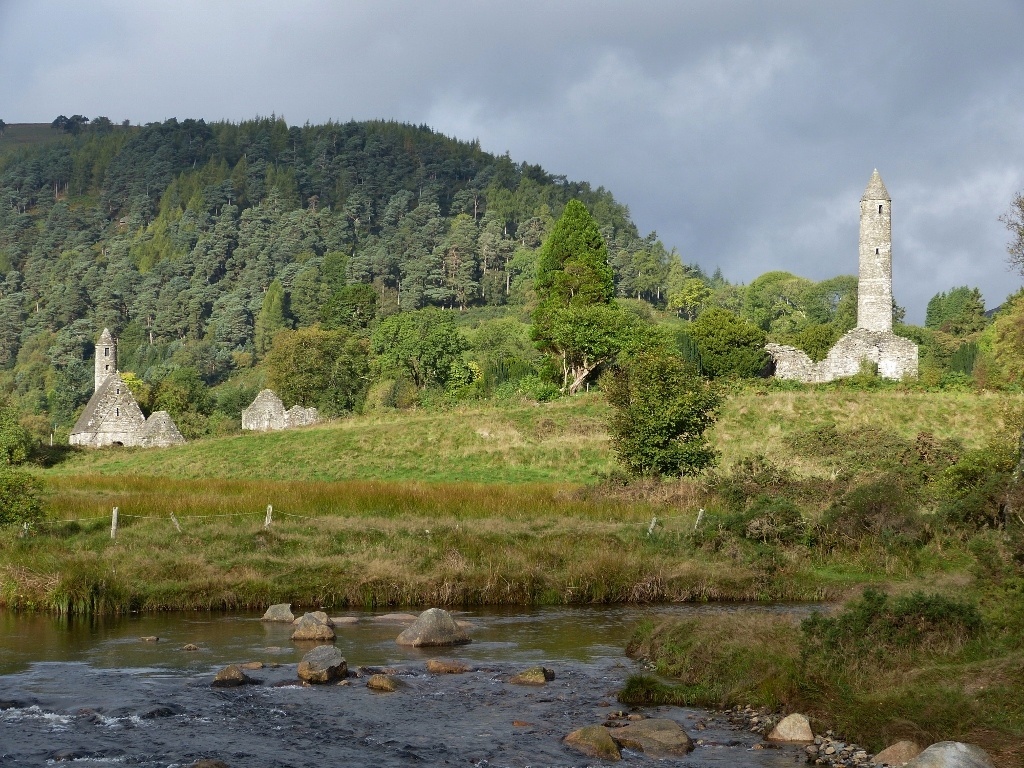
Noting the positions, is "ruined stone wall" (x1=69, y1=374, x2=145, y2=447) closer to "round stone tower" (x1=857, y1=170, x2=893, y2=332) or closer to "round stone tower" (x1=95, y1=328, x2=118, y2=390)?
"round stone tower" (x1=95, y1=328, x2=118, y2=390)

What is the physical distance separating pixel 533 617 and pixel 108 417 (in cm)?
5981

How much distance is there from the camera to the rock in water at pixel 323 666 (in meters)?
16.4

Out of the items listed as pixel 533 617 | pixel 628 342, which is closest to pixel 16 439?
pixel 628 342

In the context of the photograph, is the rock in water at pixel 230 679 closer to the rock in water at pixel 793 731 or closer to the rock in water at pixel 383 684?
the rock in water at pixel 383 684

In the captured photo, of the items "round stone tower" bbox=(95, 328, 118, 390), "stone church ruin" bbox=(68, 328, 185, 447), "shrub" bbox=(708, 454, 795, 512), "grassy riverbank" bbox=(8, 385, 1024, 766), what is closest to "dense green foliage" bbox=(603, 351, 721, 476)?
"grassy riverbank" bbox=(8, 385, 1024, 766)

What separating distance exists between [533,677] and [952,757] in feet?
21.7

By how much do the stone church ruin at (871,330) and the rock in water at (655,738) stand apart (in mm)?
63715

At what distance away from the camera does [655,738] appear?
13.7 m

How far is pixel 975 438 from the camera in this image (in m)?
53.0

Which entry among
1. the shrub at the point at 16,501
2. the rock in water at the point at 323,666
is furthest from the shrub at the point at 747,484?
the shrub at the point at 16,501

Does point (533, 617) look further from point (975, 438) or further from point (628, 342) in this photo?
point (628, 342)

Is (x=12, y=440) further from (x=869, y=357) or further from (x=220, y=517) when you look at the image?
(x=869, y=357)

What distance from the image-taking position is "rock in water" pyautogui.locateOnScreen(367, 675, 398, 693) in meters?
16.1

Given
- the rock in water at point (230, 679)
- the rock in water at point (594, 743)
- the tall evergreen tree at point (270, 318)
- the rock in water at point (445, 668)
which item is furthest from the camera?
the tall evergreen tree at point (270, 318)
